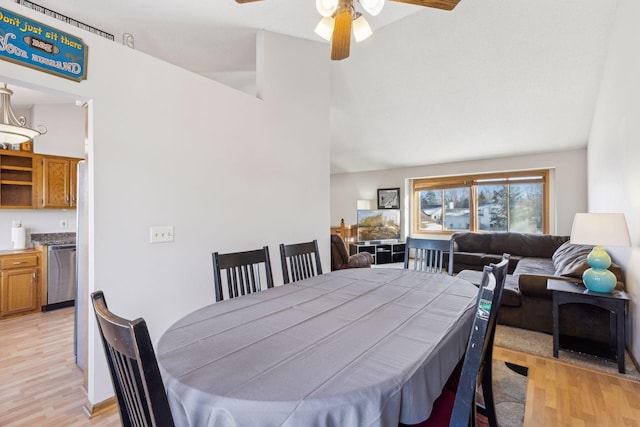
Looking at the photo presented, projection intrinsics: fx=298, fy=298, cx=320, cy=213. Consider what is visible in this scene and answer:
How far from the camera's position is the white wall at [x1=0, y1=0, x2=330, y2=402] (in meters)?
1.83

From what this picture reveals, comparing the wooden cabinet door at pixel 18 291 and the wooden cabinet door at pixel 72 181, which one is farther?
the wooden cabinet door at pixel 72 181

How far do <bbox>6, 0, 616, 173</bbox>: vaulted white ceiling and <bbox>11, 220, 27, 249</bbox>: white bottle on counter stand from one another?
2694 mm

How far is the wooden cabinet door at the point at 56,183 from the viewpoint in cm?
382

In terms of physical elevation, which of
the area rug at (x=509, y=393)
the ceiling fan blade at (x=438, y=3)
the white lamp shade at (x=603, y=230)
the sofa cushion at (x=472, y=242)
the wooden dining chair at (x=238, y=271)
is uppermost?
the ceiling fan blade at (x=438, y=3)

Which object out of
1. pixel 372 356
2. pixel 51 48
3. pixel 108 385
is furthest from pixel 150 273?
pixel 372 356

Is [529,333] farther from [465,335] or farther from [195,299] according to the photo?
[195,299]

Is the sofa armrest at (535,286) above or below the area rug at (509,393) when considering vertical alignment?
above

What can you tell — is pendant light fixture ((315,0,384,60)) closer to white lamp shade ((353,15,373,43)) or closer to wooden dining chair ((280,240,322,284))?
white lamp shade ((353,15,373,43))

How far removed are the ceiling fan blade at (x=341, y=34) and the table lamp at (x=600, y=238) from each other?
234cm

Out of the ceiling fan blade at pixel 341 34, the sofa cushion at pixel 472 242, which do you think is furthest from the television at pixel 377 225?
the ceiling fan blade at pixel 341 34

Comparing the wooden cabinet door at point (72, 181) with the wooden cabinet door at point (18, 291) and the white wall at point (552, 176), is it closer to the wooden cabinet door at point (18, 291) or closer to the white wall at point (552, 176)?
the wooden cabinet door at point (18, 291)

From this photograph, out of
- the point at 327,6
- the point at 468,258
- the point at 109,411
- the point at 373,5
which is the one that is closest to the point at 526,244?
the point at 468,258

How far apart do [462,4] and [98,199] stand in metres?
3.74

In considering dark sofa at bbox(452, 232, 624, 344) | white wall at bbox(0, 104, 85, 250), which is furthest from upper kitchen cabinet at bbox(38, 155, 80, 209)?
dark sofa at bbox(452, 232, 624, 344)
